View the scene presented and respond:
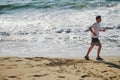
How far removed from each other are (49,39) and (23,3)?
11.9 m

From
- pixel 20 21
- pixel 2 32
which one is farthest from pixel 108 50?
pixel 20 21

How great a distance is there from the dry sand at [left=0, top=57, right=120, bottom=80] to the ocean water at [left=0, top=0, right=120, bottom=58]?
3.32 ft

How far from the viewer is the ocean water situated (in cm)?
1010

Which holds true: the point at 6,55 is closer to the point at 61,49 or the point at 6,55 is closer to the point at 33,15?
the point at 61,49

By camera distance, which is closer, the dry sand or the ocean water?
the dry sand

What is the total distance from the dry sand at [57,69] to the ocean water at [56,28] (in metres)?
1.01

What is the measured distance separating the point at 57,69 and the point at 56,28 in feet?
21.7

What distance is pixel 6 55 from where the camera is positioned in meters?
9.59

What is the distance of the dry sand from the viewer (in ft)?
22.6

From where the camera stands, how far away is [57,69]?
748cm

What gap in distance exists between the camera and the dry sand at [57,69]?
6887 mm

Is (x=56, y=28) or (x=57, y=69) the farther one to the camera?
(x=56, y=28)

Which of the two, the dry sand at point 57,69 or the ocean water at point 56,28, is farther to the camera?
the ocean water at point 56,28

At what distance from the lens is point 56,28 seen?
13984 mm
